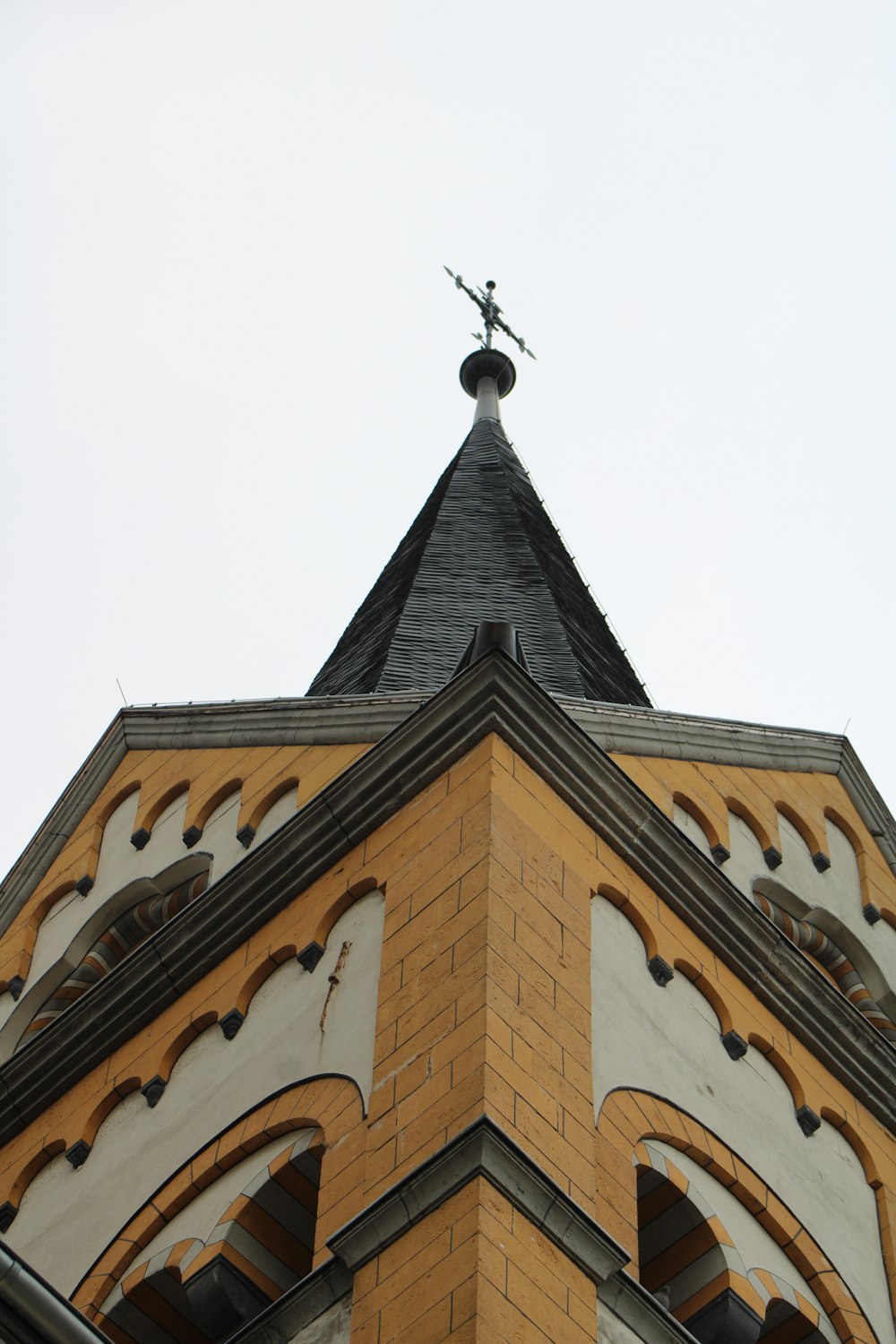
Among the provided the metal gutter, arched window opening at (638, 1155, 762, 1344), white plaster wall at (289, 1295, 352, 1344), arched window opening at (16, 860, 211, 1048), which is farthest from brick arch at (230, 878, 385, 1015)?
the metal gutter

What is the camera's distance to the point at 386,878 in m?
15.8

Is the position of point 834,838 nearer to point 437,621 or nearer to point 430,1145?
point 437,621

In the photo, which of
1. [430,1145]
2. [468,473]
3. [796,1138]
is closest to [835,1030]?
[796,1138]

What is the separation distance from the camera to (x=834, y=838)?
20984 millimetres

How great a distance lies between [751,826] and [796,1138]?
4.12 meters

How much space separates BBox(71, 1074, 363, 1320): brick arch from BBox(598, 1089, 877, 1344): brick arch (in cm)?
167

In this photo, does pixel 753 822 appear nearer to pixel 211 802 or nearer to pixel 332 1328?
pixel 211 802

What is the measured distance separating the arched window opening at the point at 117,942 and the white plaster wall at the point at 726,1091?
466 centimetres

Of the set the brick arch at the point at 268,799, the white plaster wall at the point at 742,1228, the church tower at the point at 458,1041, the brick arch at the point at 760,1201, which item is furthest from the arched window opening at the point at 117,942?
the white plaster wall at the point at 742,1228

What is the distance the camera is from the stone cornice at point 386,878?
16.2 m

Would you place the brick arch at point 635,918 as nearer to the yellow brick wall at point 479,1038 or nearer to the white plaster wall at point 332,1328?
the yellow brick wall at point 479,1038

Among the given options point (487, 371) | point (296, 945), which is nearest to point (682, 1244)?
point (296, 945)

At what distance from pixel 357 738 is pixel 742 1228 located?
17.5ft

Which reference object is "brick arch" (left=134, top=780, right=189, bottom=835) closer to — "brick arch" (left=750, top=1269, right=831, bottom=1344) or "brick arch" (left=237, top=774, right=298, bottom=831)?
"brick arch" (left=237, top=774, right=298, bottom=831)
